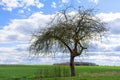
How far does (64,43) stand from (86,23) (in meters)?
3.94

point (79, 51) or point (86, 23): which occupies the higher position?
point (86, 23)

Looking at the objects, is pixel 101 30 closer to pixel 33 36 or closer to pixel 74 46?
pixel 74 46

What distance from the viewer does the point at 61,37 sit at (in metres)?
44.3

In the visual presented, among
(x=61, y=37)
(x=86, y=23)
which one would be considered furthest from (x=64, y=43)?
(x=86, y=23)

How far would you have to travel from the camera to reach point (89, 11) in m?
45.3

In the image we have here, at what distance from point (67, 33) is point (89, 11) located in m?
4.35

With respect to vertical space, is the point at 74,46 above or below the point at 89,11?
below

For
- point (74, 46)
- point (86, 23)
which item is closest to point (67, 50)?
point (74, 46)

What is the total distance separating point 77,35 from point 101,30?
3.34 metres

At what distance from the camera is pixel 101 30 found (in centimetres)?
4497

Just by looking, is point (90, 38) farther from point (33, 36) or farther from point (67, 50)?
point (33, 36)

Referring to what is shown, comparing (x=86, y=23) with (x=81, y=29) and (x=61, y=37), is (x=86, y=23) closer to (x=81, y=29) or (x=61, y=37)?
(x=81, y=29)

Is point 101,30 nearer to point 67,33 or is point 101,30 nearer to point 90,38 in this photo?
point 90,38

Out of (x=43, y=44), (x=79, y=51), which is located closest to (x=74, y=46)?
(x=79, y=51)
